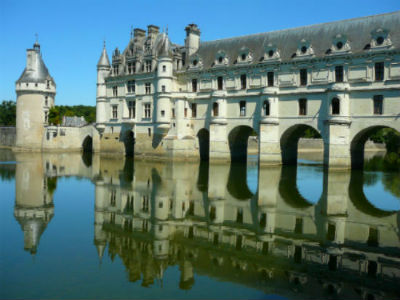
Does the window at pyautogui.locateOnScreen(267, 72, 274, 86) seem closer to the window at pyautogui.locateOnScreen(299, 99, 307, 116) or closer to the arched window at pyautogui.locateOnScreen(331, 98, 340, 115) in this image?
the window at pyautogui.locateOnScreen(299, 99, 307, 116)

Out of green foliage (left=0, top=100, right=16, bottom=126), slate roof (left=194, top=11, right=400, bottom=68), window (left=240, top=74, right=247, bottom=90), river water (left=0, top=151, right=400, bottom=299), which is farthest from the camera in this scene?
green foliage (left=0, top=100, right=16, bottom=126)

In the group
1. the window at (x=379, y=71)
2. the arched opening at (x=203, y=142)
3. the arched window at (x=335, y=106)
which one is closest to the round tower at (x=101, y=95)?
the arched opening at (x=203, y=142)

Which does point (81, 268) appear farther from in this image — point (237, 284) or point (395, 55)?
point (395, 55)

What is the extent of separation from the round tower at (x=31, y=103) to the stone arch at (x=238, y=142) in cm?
2826

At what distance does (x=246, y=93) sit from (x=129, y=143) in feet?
59.3

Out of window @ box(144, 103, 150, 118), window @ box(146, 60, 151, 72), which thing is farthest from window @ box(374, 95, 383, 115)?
window @ box(146, 60, 151, 72)

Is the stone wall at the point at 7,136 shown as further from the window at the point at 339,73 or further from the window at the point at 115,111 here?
the window at the point at 339,73

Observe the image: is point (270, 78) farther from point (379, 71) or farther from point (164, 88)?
point (164, 88)

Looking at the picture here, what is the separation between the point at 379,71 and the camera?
3192 centimetres

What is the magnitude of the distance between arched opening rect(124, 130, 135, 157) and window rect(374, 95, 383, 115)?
29027mm

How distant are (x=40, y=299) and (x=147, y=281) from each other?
248 centimetres

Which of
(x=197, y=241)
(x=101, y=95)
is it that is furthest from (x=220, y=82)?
(x=197, y=241)

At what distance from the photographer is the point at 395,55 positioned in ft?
101

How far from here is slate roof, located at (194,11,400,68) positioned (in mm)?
32938
